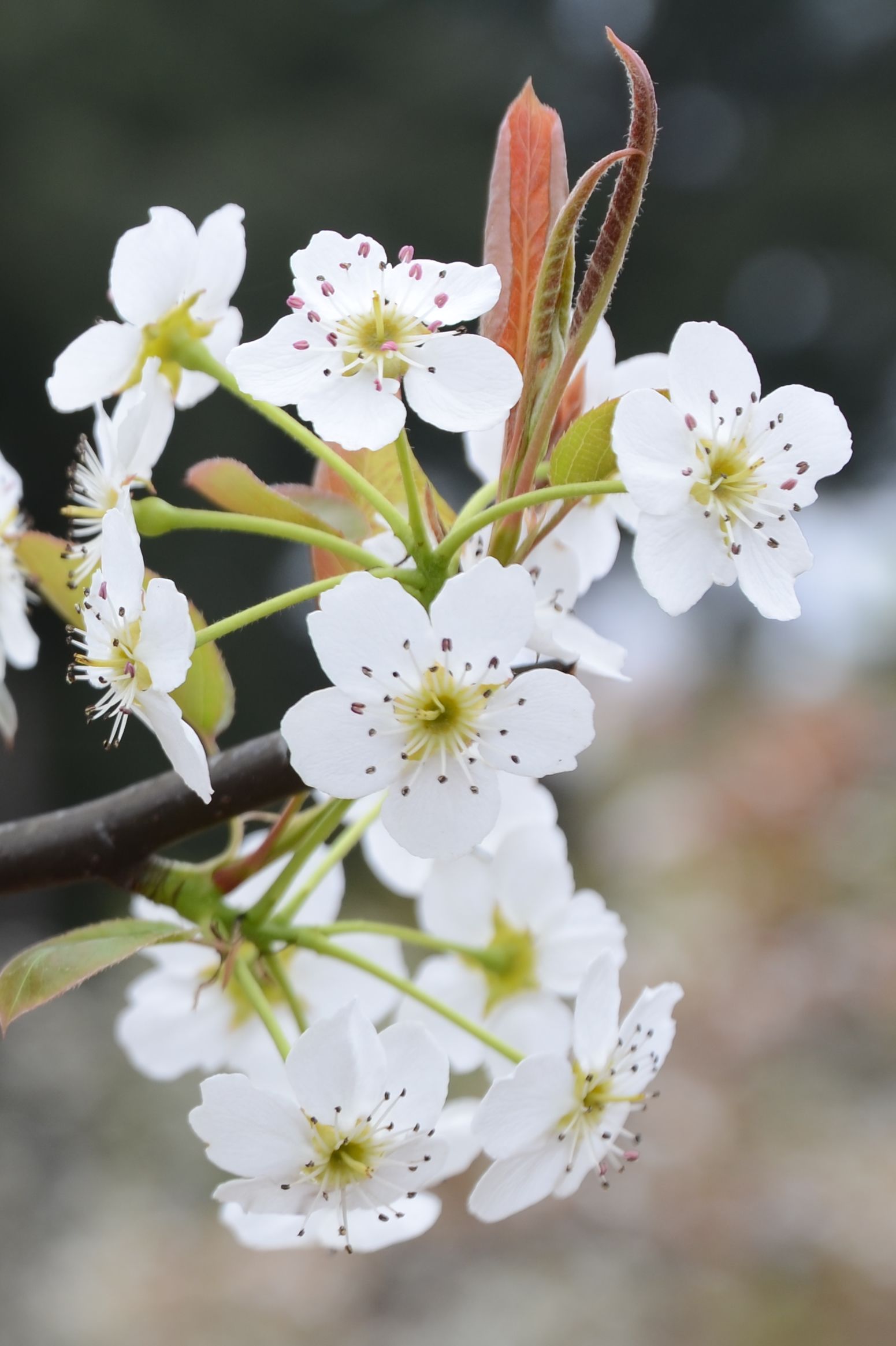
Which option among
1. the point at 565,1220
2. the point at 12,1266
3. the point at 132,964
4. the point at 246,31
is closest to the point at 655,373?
the point at 565,1220

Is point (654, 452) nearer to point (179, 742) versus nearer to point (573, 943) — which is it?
point (179, 742)

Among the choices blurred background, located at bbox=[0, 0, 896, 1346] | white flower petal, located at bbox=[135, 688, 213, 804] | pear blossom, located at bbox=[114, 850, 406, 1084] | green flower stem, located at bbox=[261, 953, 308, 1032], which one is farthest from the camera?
blurred background, located at bbox=[0, 0, 896, 1346]

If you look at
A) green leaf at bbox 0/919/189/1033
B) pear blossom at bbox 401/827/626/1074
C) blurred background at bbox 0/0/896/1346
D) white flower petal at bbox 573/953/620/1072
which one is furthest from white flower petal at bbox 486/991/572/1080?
blurred background at bbox 0/0/896/1346

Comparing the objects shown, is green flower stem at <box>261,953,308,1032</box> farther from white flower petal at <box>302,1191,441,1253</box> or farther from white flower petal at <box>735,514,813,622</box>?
white flower petal at <box>735,514,813,622</box>

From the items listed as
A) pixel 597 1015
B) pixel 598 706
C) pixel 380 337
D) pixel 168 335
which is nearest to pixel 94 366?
pixel 168 335

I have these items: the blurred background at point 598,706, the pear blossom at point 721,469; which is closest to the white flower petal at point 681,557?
the pear blossom at point 721,469

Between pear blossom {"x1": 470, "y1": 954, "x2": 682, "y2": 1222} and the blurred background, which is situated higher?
pear blossom {"x1": 470, "y1": 954, "x2": 682, "y2": 1222}

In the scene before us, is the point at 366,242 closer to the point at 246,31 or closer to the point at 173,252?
the point at 173,252

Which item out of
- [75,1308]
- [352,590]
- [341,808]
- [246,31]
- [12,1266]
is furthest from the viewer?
[246,31]
